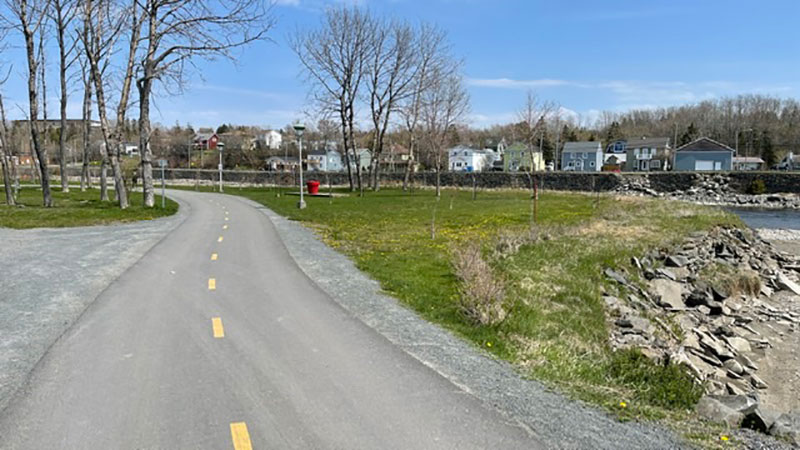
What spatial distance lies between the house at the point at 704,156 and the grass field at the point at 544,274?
60798 millimetres

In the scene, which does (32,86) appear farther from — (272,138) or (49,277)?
(272,138)

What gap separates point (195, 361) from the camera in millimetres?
6547

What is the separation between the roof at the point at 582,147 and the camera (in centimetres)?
9594

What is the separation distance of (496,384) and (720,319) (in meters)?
10.5

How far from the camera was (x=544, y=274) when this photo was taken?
1305 cm

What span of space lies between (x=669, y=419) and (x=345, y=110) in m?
47.7

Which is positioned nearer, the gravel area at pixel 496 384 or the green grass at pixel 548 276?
the gravel area at pixel 496 384

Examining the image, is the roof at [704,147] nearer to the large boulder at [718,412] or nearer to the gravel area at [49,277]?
the gravel area at [49,277]

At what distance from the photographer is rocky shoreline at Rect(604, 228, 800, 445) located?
24.7 ft

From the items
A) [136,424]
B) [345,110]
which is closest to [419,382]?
[136,424]

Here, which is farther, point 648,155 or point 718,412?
point 648,155

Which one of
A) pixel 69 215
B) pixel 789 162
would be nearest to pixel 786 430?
pixel 69 215

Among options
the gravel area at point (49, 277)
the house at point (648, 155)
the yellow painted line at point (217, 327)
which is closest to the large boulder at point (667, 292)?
the yellow painted line at point (217, 327)

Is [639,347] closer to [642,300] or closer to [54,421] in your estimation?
[642,300]
